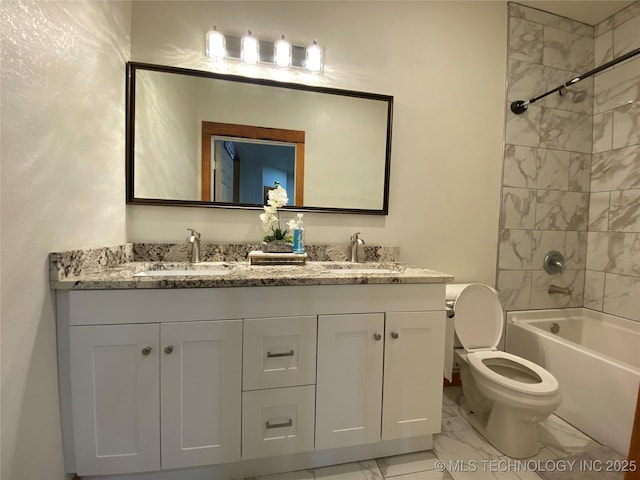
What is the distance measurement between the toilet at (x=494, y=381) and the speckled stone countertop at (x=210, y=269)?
45 cm

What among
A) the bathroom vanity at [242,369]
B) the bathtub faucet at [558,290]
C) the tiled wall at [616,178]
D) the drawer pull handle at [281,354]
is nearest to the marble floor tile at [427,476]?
the bathroom vanity at [242,369]

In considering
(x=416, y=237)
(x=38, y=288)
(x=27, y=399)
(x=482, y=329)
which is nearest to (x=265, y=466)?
(x=27, y=399)

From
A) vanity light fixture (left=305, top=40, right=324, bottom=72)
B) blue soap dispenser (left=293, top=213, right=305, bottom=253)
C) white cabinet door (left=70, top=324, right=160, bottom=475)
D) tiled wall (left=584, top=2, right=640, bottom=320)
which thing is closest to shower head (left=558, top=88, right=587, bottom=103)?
tiled wall (left=584, top=2, right=640, bottom=320)

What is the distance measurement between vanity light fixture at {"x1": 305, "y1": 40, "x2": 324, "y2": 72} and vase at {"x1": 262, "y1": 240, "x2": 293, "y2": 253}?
1.05 metres

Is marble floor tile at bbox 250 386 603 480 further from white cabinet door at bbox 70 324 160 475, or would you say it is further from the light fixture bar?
the light fixture bar

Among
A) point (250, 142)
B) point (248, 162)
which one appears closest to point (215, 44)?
point (250, 142)

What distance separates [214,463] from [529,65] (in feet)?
9.92

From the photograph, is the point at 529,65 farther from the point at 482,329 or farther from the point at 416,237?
the point at 482,329

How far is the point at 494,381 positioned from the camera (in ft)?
4.33

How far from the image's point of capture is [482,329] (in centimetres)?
164

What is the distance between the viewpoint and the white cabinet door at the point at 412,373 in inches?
48.9

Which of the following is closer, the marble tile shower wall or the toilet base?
the toilet base

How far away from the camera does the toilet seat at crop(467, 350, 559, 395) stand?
4.08ft

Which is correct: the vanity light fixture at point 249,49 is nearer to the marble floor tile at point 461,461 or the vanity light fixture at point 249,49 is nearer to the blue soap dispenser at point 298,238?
the blue soap dispenser at point 298,238
